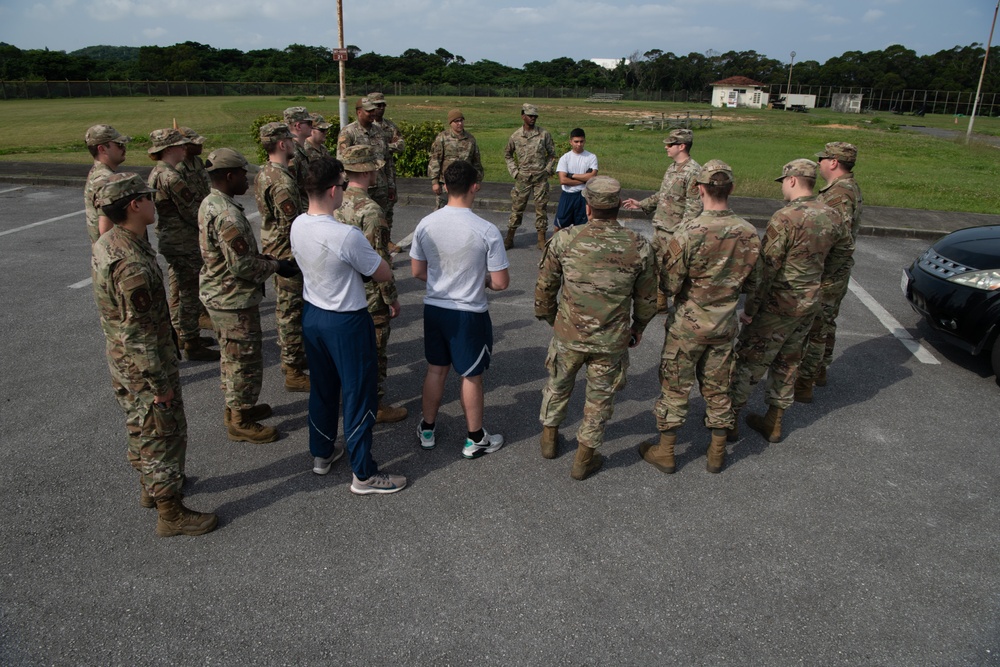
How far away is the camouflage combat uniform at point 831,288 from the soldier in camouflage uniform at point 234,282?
168 inches

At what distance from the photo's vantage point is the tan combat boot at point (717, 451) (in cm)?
440

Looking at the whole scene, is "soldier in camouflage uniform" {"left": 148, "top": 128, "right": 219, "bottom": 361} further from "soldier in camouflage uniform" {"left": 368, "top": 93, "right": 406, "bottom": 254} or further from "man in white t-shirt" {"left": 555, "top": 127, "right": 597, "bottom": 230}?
"man in white t-shirt" {"left": 555, "top": 127, "right": 597, "bottom": 230}

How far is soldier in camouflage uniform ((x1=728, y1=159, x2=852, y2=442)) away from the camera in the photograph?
14.8 feet

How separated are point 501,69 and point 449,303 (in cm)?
11073

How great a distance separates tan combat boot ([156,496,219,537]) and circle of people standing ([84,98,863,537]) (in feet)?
0.05

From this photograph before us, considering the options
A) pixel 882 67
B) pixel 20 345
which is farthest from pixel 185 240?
pixel 882 67

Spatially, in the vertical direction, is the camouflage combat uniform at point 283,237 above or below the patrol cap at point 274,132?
below

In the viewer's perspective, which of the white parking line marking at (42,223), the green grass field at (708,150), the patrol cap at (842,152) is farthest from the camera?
the green grass field at (708,150)

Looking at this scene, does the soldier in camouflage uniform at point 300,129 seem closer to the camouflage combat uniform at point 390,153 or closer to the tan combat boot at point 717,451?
the camouflage combat uniform at point 390,153

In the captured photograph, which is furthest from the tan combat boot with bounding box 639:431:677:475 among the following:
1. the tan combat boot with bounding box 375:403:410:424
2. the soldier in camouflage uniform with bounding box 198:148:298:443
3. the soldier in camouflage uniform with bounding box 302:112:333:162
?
the soldier in camouflage uniform with bounding box 302:112:333:162

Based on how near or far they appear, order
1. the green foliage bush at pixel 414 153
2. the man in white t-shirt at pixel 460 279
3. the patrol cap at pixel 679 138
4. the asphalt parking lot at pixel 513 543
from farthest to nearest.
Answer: the green foliage bush at pixel 414 153, the patrol cap at pixel 679 138, the man in white t-shirt at pixel 460 279, the asphalt parking lot at pixel 513 543

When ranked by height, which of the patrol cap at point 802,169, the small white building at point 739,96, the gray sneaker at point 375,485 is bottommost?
the gray sneaker at point 375,485

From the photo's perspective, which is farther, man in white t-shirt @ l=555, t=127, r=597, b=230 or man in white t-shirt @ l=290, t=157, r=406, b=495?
man in white t-shirt @ l=555, t=127, r=597, b=230

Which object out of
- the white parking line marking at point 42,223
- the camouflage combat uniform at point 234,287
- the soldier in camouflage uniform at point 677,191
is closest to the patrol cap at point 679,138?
the soldier in camouflage uniform at point 677,191
